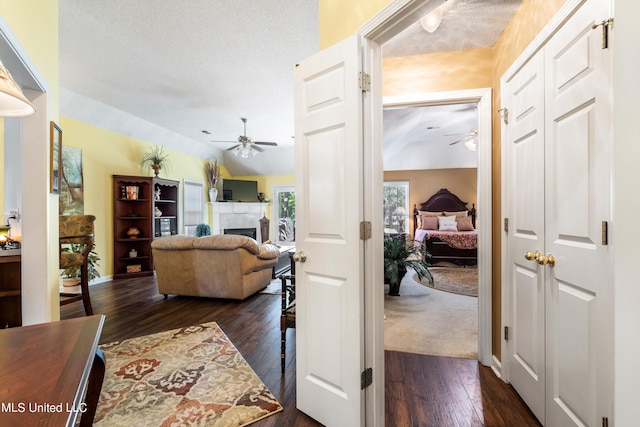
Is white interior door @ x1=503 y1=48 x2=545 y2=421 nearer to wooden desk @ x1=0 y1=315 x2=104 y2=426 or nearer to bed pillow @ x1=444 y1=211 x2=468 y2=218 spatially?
wooden desk @ x1=0 y1=315 x2=104 y2=426

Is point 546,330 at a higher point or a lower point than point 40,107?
lower

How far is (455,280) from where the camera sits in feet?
16.5

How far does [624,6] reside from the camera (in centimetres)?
71

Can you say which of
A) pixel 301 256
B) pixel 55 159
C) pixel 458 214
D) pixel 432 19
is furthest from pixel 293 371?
pixel 458 214

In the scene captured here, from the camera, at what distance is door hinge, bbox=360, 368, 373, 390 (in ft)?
4.80

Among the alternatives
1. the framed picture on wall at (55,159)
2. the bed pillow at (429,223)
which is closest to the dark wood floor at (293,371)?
the framed picture on wall at (55,159)

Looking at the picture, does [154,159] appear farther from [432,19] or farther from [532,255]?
[532,255]

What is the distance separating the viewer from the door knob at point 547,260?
1.47m

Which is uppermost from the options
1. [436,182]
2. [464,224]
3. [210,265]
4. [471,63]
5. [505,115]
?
[471,63]

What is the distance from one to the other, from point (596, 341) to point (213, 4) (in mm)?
3262

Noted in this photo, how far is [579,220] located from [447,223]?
6041 millimetres

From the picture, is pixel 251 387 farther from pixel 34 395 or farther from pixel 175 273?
pixel 175 273

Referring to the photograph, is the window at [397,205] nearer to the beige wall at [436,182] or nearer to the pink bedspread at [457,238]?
the beige wall at [436,182]

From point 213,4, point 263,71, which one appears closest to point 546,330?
point 213,4
